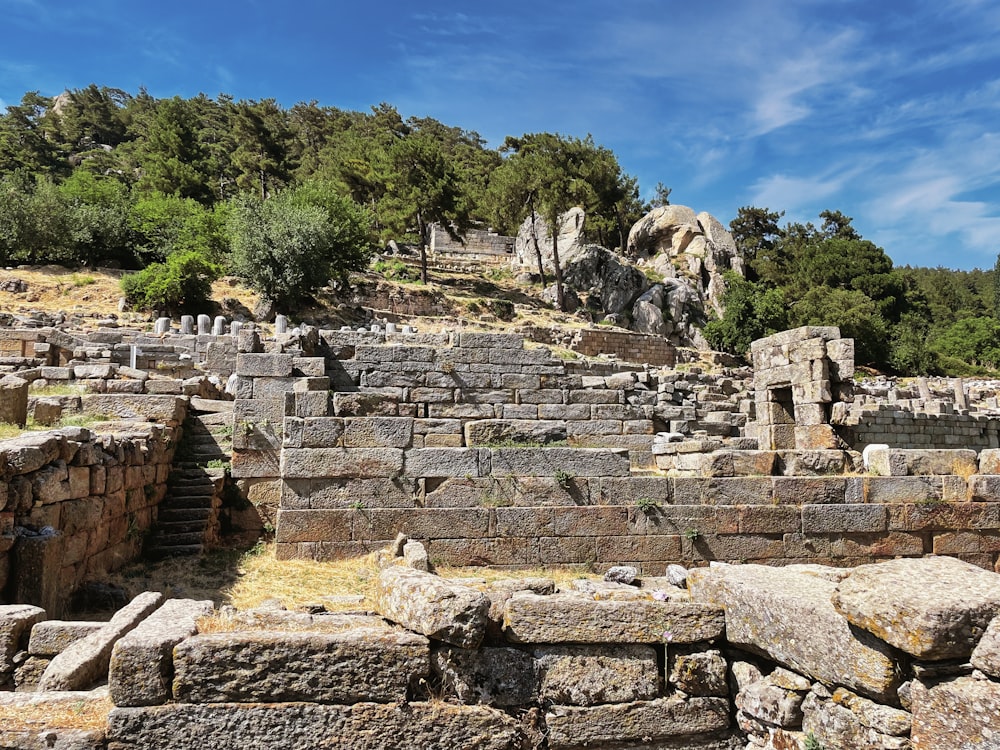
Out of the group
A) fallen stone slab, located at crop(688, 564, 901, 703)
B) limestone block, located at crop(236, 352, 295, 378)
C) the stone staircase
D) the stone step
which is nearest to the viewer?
fallen stone slab, located at crop(688, 564, 901, 703)

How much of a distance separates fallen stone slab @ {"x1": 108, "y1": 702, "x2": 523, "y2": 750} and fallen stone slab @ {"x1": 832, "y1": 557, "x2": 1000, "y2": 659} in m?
2.09

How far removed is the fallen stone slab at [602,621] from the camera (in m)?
3.60

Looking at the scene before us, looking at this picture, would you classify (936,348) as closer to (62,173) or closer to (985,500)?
(985,500)

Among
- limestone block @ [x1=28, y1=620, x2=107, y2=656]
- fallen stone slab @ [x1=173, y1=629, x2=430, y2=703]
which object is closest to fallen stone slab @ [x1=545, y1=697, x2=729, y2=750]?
fallen stone slab @ [x1=173, y1=629, x2=430, y2=703]

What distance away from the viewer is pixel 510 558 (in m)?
7.70

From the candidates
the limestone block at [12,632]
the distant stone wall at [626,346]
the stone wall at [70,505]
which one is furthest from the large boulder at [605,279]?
the limestone block at [12,632]

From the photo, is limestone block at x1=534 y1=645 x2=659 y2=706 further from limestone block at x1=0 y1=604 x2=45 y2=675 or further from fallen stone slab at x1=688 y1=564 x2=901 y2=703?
limestone block at x1=0 y1=604 x2=45 y2=675

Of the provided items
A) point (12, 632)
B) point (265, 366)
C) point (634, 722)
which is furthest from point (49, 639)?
point (265, 366)

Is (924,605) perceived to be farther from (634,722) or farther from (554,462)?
(554,462)

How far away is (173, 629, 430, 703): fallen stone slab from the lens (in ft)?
10.3

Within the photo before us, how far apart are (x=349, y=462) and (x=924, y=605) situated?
20.8 ft

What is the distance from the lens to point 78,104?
3054 inches

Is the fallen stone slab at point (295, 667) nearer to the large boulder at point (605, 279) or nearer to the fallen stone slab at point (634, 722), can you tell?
the fallen stone slab at point (634, 722)

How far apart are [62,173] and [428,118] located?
45629 millimetres
